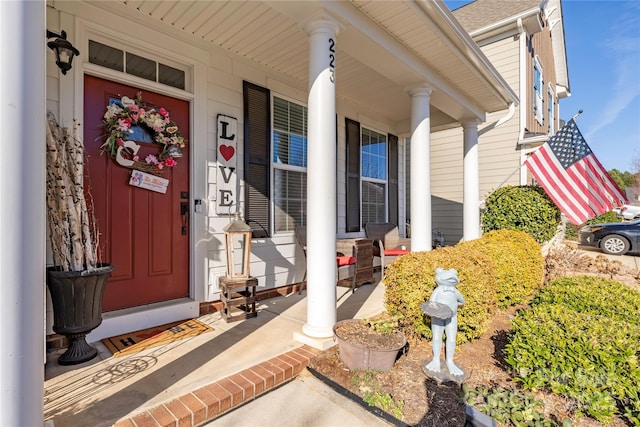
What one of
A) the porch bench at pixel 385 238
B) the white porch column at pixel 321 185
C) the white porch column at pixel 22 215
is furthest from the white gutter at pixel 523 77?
the white porch column at pixel 22 215

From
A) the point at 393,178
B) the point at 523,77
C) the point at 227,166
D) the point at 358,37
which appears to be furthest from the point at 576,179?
the point at 227,166

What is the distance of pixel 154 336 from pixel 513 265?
→ 3576 millimetres

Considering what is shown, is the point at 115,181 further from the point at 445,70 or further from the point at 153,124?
the point at 445,70

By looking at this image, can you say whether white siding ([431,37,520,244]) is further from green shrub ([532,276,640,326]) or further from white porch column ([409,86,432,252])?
green shrub ([532,276,640,326])

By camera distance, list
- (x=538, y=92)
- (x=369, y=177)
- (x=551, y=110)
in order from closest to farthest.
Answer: (x=369, y=177) → (x=538, y=92) → (x=551, y=110)

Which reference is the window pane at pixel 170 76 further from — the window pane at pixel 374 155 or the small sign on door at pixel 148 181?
the window pane at pixel 374 155

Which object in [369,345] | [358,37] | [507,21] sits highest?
[507,21]

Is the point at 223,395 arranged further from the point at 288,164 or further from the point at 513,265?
the point at 513,265

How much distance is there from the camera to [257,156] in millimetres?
3602

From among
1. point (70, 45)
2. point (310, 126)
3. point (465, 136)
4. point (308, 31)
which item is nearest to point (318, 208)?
point (310, 126)

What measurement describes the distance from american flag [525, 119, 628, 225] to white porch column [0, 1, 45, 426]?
5.25 metres

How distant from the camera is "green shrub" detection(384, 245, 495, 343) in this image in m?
2.45

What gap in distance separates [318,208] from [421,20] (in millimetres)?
1942

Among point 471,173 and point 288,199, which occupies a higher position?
point 471,173
